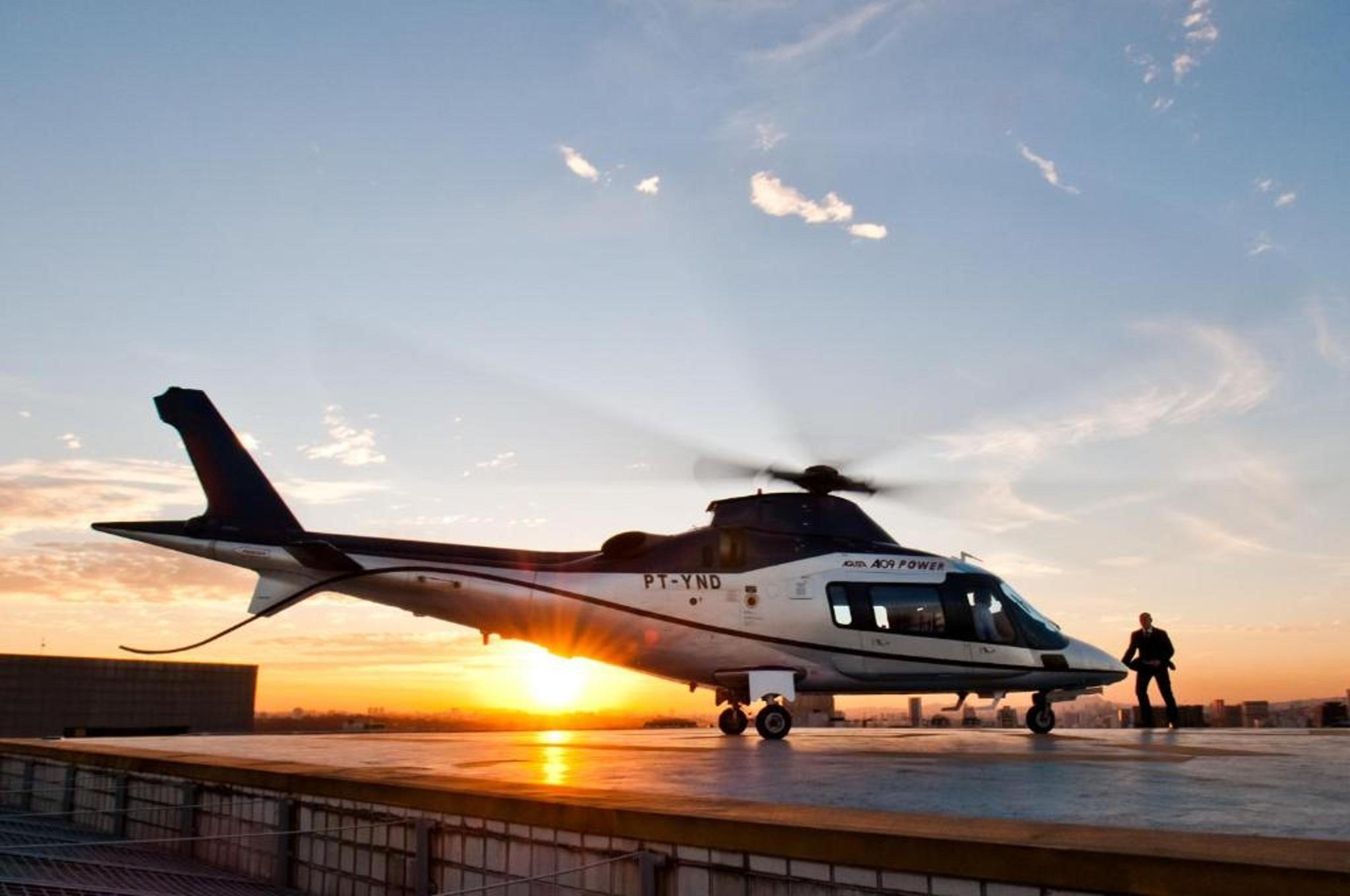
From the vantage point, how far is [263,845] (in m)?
9.78

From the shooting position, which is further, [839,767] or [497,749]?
[497,749]

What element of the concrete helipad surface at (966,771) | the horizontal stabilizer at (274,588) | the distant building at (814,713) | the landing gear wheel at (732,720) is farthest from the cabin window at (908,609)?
the horizontal stabilizer at (274,588)

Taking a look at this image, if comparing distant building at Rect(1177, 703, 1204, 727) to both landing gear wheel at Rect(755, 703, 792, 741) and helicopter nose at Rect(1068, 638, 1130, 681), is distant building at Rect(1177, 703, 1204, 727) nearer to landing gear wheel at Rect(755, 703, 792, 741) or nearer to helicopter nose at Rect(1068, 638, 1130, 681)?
helicopter nose at Rect(1068, 638, 1130, 681)

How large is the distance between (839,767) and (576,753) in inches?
182

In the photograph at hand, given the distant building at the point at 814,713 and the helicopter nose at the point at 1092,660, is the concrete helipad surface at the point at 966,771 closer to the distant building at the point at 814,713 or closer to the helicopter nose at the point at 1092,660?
the helicopter nose at the point at 1092,660

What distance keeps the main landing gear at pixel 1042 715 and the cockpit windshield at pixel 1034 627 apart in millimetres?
998

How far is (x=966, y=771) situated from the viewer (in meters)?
10.3

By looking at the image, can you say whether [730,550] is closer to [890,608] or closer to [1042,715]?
[890,608]

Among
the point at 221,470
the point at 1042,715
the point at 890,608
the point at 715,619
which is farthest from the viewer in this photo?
the point at 221,470

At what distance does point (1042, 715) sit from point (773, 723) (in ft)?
18.0

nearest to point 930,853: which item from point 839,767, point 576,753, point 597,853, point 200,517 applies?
point 597,853

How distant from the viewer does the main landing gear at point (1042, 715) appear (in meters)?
19.5

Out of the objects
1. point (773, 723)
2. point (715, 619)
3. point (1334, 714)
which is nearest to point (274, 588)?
point (715, 619)

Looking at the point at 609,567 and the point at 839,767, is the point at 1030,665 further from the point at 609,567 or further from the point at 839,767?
the point at 839,767
